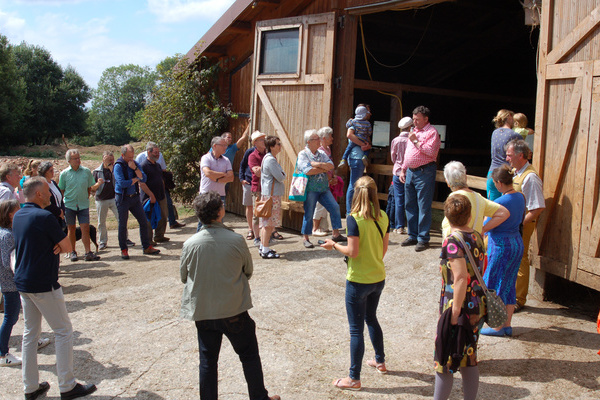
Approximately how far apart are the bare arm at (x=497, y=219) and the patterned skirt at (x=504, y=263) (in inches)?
12.7

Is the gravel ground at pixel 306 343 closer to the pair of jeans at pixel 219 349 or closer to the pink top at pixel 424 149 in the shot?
the pair of jeans at pixel 219 349

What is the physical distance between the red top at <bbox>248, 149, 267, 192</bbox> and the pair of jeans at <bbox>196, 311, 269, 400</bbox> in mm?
4369

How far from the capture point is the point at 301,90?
28.6ft

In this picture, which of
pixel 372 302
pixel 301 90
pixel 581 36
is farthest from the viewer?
pixel 301 90

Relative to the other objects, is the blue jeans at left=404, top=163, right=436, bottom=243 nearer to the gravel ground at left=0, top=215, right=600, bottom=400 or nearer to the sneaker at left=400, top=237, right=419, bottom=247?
the sneaker at left=400, top=237, right=419, bottom=247

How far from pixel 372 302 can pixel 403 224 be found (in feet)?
13.1

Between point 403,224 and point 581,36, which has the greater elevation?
point 581,36

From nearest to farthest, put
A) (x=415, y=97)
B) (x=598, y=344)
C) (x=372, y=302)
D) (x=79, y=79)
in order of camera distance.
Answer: (x=372, y=302) → (x=598, y=344) → (x=415, y=97) → (x=79, y=79)

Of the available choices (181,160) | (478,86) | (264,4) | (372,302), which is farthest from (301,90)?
(478,86)

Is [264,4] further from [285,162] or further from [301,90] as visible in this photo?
[285,162]

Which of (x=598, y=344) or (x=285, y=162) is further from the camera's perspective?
(x=285, y=162)

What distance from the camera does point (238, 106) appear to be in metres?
11.0

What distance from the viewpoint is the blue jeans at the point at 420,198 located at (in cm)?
695

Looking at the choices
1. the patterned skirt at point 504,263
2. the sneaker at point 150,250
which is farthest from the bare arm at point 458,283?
the sneaker at point 150,250
